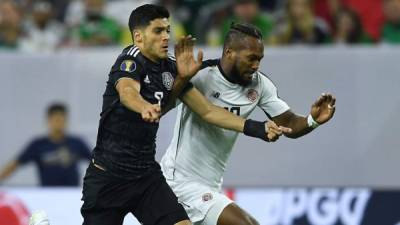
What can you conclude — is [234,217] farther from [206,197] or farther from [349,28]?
[349,28]

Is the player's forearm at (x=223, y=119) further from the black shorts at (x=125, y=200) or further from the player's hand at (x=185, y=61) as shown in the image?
the black shorts at (x=125, y=200)

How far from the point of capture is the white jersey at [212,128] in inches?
319

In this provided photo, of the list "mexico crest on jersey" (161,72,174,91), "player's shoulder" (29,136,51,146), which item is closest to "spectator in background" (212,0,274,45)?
"player's shoulder" (29,136,51,146)

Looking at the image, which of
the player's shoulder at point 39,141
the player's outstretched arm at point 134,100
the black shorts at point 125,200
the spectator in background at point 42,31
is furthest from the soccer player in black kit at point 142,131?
the spectator in background at point 42,31

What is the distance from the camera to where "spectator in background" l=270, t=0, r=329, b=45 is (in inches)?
518

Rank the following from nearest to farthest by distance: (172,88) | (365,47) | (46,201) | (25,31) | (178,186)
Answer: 1. (172,88)
2. (178,186)
3. (46,201)
4. (365,47)
5. (25,31)

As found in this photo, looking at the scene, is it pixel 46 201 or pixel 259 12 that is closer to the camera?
pixel 46 201

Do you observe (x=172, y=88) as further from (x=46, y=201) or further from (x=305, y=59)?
(x=305, y=59)

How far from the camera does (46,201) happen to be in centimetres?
1102

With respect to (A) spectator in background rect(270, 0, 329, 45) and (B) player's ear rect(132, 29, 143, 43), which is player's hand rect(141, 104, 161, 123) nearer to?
(B) player's ear rect(132, 29, 143, 43)

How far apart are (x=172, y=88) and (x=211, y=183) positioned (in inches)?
34.7

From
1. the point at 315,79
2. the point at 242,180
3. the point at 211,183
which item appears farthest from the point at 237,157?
the point at 211,183

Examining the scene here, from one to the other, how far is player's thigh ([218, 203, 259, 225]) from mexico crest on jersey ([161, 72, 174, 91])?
940 mm

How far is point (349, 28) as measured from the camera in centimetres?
1317
